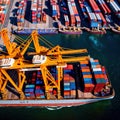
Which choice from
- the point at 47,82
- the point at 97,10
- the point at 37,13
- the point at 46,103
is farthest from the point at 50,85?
the point at 97,10

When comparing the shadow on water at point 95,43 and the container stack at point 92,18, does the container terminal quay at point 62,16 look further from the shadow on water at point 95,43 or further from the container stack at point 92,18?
the shadow on water at point 95,43

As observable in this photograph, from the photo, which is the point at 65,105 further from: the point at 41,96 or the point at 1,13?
the point at 1,13

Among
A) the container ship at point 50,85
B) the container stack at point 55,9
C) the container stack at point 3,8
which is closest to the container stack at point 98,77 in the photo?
the container ship at point 50,85

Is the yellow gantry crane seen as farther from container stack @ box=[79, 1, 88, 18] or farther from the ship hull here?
container stack @ box=[79, 1, 88, 18]

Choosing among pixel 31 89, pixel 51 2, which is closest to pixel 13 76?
pixel 31 89

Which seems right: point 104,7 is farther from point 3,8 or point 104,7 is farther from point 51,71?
point 51,71

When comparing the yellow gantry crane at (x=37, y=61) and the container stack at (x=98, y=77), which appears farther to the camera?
the container stack at (x=98, y=77)
